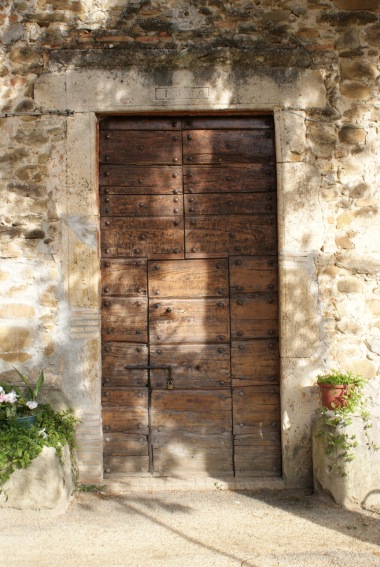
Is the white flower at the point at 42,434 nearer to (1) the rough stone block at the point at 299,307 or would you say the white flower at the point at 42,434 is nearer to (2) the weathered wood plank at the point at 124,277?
(2) the weathered wood plank at the point at 124,277

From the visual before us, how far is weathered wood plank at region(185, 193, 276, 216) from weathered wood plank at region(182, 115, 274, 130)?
508 millimetres

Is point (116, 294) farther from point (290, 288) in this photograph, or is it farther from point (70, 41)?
point (70, 41)

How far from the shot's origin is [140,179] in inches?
182

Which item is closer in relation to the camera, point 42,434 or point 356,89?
point 42,434

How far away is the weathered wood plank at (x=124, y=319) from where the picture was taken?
4594 mm

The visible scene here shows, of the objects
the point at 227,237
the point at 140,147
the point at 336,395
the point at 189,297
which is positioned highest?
the point at 140,147

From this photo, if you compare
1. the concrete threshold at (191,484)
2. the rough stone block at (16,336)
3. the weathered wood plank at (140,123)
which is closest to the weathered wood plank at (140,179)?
the weathered wood plank at (140,123)

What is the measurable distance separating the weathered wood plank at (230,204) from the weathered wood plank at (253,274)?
0.35m

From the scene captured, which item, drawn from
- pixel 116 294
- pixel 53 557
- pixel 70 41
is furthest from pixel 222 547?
pixel 70 41

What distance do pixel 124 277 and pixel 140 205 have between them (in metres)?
0.55

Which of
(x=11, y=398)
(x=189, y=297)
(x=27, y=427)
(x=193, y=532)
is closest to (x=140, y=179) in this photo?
(x=189, y=297)

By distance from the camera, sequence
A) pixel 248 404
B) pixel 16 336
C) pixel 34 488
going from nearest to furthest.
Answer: pixel 34 488, pixel 16 336, pixel 248 404

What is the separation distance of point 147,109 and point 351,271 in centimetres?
189

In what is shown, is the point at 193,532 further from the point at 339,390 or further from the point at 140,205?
the point at 140,205
